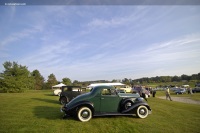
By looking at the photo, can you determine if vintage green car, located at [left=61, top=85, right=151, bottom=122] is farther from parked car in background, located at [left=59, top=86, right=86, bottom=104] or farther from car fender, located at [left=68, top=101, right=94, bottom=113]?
parked car in background, located at [left=59, top=86, right=86, bottom=104]

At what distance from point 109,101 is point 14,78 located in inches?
1522

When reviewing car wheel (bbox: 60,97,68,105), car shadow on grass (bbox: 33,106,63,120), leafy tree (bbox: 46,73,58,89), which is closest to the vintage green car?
car shadow on grass (bbox: 33,106,63,120)

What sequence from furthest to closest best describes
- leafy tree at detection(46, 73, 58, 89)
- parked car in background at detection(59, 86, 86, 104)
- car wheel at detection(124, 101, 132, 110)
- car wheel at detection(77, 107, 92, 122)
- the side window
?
leafy tree at detection(46, 73, 58, 89) < parked car in background at detection(59, 86, 86, 104) < car wheel at detection(124, 101, 132, 110) < the side window < car wheel at detection(77, 107, 92, 122)

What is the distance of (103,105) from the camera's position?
811 centimetres


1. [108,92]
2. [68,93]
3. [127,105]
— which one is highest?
[108,92]

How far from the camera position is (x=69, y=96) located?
572 inches

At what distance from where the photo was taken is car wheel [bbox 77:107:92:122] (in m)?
7.68

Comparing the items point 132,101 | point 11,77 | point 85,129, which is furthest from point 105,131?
point 11,77

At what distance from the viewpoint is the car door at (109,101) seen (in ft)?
26.7

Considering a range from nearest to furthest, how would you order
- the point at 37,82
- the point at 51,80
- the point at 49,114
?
1. the point at 49,114
2. the point at 51,80
3. the point at 37,82

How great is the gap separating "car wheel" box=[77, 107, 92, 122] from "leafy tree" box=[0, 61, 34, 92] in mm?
36827

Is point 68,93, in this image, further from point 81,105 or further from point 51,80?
point 51,80

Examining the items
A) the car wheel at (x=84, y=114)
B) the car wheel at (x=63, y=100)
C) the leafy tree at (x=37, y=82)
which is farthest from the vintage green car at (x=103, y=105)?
the leafy tree at (x=37, y=82)

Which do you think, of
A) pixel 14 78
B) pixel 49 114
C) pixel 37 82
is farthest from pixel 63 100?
pixel 37 82
